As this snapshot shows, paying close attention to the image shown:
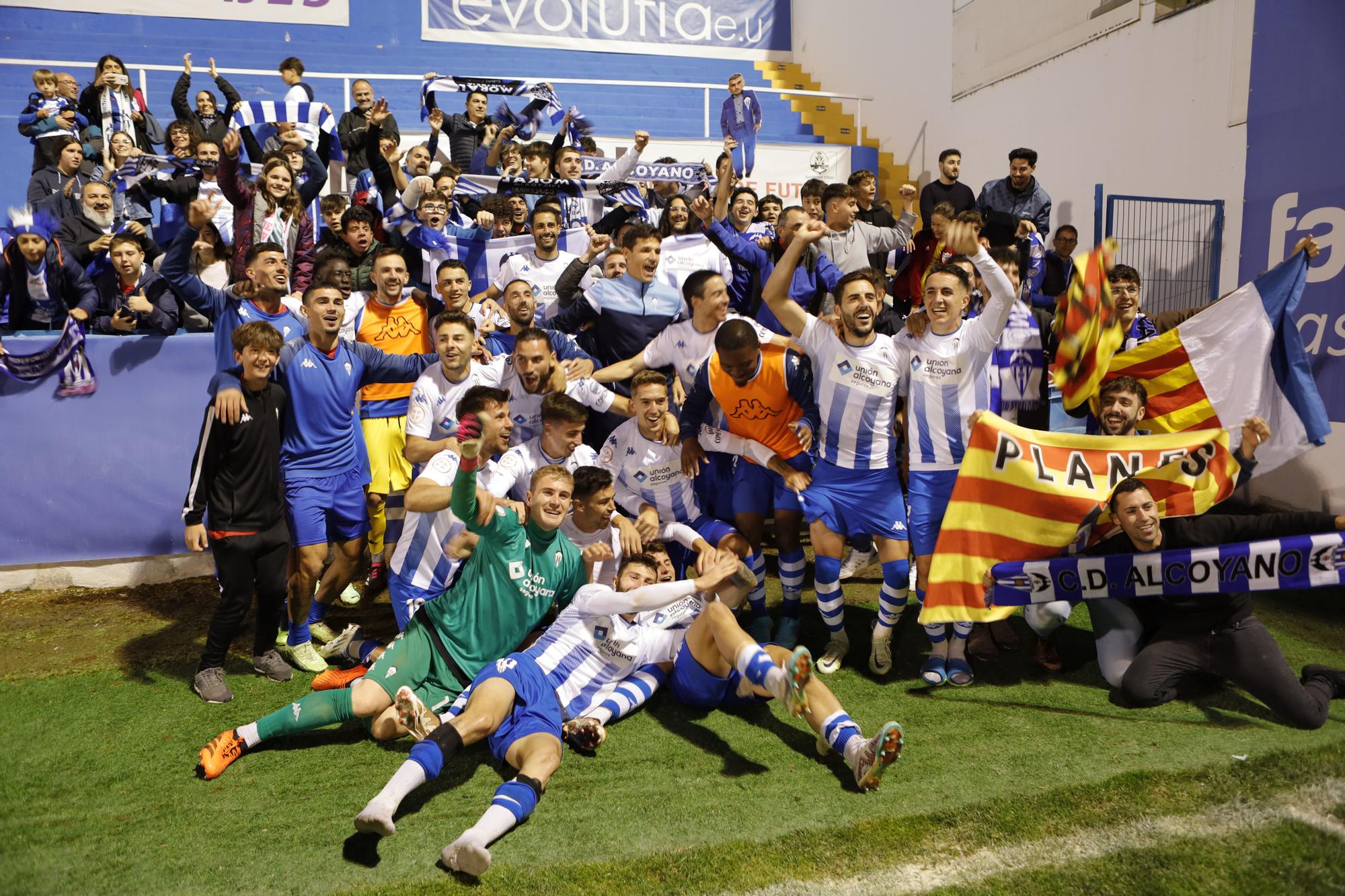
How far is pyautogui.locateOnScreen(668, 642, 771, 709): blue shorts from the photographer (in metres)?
4.89

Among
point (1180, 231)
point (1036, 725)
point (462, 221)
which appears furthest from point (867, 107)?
point (1036, 725)

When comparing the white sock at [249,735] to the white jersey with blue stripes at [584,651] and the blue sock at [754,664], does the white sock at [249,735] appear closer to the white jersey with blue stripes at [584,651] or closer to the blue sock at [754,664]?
the white jersey with blue stripes at [584,651]

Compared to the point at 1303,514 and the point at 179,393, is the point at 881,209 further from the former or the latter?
the point at 179,393

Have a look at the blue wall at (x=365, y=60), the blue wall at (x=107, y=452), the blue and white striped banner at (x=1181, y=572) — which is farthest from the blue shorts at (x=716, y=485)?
the blue wall at (x=365, y=60)

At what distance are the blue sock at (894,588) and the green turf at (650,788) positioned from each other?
390 mm

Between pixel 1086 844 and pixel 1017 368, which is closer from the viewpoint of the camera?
pixel 1086 844

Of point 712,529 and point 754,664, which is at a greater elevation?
point 712,529

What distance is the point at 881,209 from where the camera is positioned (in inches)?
381

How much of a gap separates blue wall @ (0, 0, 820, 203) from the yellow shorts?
32.0 ft

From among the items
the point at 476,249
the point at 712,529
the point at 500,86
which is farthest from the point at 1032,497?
the point at 500,86

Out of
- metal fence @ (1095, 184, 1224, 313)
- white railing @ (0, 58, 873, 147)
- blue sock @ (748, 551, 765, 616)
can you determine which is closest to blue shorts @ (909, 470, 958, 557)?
blue sock @ (748, 551, 765, 616)

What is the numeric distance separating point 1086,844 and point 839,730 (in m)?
1.07

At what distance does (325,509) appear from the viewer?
5.80 meters

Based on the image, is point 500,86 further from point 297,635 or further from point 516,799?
point 516,799
